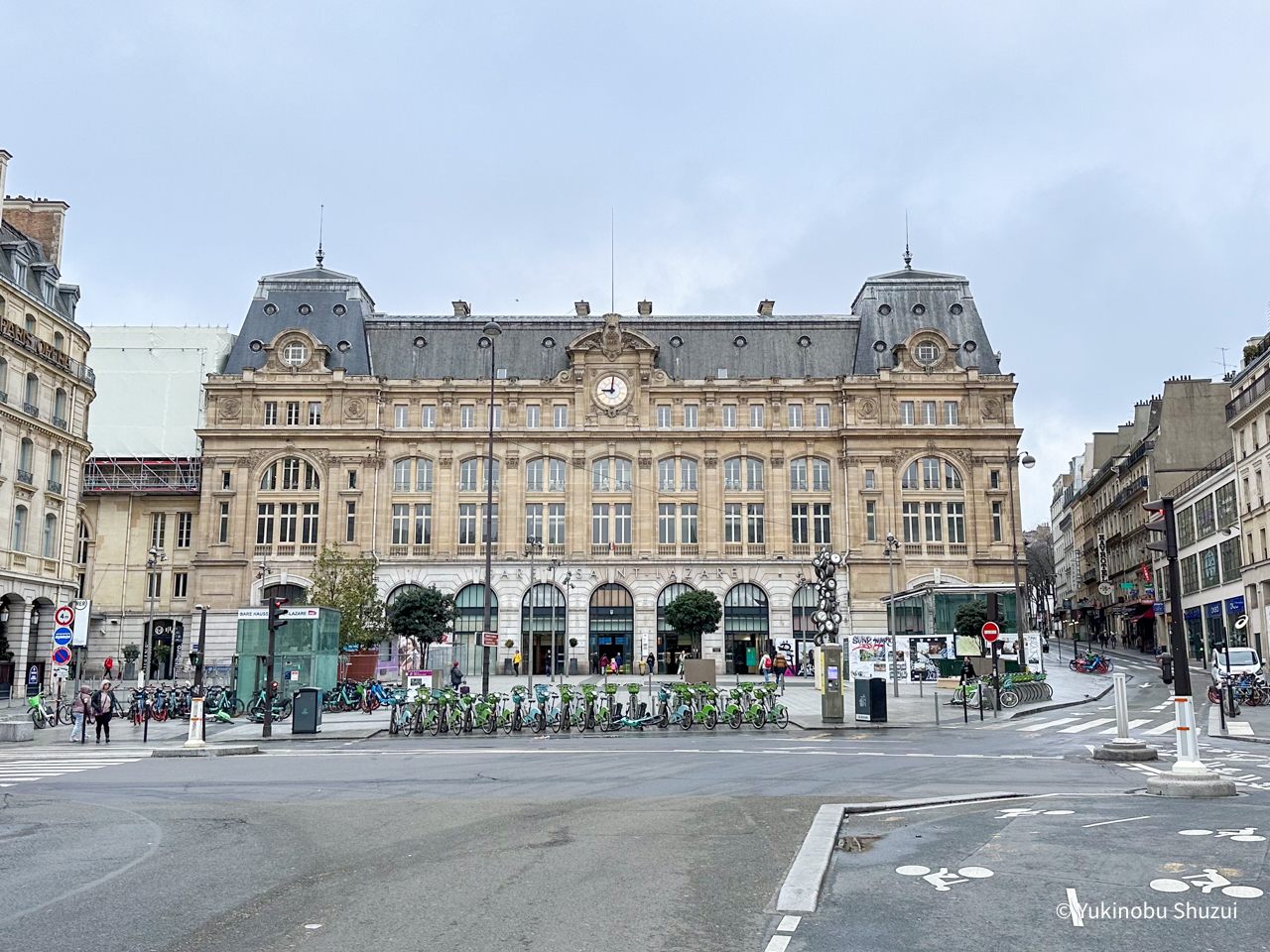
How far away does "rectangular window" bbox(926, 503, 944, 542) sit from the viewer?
217ft

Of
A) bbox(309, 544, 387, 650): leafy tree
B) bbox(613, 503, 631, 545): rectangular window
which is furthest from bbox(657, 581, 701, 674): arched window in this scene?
bbox(309, 544, 387, 650): leafy tree

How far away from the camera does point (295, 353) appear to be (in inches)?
2699

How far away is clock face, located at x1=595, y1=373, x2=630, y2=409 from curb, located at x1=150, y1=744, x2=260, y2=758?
1797 inches

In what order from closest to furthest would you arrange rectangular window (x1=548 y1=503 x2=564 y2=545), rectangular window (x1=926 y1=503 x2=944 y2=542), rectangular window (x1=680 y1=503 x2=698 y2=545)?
rectangular window (x1=926 y1=503 x2=944 y2=542), rectangular window (x1=548 y1=503 x2=564 y2=545), rectangular window (x1=680 y1=503 x2=698 y2=545)

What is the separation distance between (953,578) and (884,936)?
60.6 metres

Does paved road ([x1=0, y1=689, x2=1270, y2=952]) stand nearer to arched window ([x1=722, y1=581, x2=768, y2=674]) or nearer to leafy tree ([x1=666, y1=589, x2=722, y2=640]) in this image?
leafy tree ([x1=666, y1=589, x2=722, y2=640])

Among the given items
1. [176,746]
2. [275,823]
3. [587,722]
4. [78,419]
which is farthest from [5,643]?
[275,823]

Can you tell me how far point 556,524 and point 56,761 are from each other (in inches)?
1780

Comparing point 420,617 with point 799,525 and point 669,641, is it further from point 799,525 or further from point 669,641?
point 799,525

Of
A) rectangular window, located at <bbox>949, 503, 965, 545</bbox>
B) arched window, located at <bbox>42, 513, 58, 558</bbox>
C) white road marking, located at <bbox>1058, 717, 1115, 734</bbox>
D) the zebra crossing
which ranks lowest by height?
the zebra crossing

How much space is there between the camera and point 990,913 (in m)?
7.54

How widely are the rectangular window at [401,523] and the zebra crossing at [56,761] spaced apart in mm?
39388

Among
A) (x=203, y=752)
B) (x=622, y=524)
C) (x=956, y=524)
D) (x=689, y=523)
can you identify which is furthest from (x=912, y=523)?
(x=203, y=752)

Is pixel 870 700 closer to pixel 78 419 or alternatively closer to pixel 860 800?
pixel 860 800
